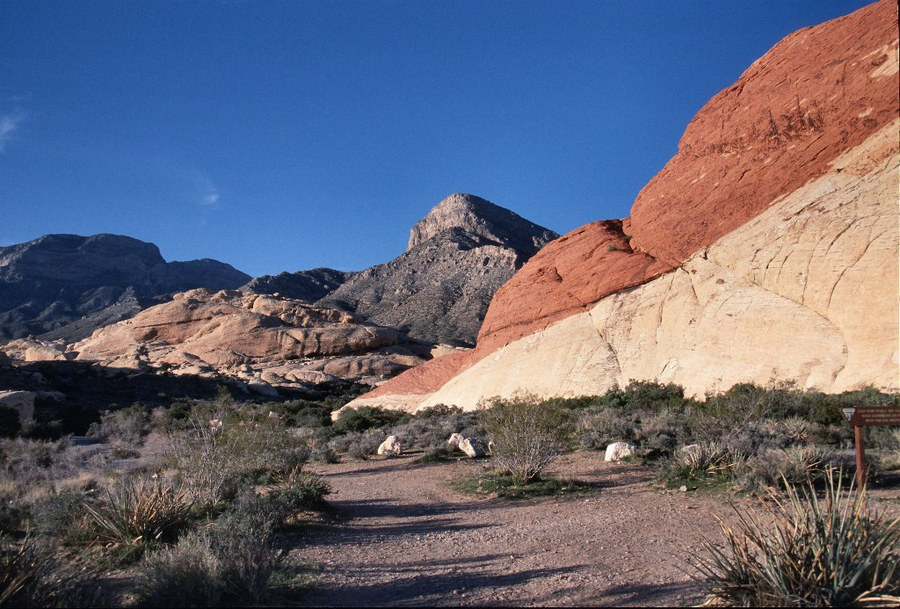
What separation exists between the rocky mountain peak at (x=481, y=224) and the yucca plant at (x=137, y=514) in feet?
296

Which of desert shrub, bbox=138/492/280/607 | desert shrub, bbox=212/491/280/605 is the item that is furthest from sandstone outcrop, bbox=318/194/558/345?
desert shrub, bbox=138/492/280/607

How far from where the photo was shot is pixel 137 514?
6914 millimetres

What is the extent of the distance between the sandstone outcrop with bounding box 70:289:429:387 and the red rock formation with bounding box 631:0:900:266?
31.2m

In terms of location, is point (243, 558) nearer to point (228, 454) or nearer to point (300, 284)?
point (228, 454)

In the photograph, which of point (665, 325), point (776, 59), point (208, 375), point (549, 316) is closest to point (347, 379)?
point (208, 375)

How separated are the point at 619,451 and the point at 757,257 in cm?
1013

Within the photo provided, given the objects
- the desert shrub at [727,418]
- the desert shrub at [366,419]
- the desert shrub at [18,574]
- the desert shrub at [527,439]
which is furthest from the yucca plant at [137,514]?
the desert shrub at [366,419]

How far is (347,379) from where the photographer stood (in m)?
48.9

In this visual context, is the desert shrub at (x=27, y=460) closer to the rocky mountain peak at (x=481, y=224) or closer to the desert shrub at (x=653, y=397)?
the desert shrub at (x=653, y=397)

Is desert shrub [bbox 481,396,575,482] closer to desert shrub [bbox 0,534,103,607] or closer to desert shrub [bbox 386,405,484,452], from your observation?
desert shrub [bbox 386,405,484,452]

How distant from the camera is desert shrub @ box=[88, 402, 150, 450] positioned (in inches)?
843

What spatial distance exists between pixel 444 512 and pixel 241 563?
15.8ft

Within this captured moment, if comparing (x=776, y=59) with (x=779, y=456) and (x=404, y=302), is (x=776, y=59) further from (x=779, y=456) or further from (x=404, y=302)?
(x=404, y=302)

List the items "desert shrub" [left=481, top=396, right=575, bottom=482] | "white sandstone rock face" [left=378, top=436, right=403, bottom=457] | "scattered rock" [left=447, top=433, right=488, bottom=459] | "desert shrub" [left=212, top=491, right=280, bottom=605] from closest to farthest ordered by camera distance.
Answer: "desert shrub" [left=212, top=491, right=280, bottom=605] → "desert shrub" [left=481, top=396, right=575, bottom=482] → "scattered rock" [left=447, top=433, right=488, bottom=459] → "white sandstone rock face" [left=378, top=436, right=403, bottom=457]
